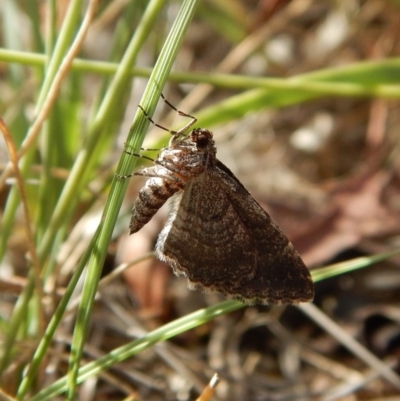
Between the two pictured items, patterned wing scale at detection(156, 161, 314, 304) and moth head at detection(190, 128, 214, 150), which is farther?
moth head at detection(190, 128, 214, 150)

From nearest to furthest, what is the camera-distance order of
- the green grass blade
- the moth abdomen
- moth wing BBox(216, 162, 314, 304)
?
1. the green grass blade
2. moth wing BBox(216, 162, 314, 304)
3. the moth abdomen

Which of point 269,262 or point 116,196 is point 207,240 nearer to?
point 269,262

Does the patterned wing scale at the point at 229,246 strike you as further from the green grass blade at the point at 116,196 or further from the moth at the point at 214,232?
the green grass blade at the point at 116,196

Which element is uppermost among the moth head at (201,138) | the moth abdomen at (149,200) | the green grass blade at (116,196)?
the moth head at (201,138)

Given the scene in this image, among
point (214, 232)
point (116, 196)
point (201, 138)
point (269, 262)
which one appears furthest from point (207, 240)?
point (116, 196)

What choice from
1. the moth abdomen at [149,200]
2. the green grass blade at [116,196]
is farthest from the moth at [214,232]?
the green grass blade at [116,196]

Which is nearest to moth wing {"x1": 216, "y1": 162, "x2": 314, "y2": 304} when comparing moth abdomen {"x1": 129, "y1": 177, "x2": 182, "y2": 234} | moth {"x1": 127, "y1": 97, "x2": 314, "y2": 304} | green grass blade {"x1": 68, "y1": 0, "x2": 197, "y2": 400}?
moth {"x1": 127, "y1": 97, "x2": 314, "y2": 304}

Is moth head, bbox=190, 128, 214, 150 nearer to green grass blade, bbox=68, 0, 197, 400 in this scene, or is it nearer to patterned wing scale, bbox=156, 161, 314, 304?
patterned wing scale, bbox=156, 161, 314, 304

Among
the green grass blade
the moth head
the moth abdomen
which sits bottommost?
the green grass blade
